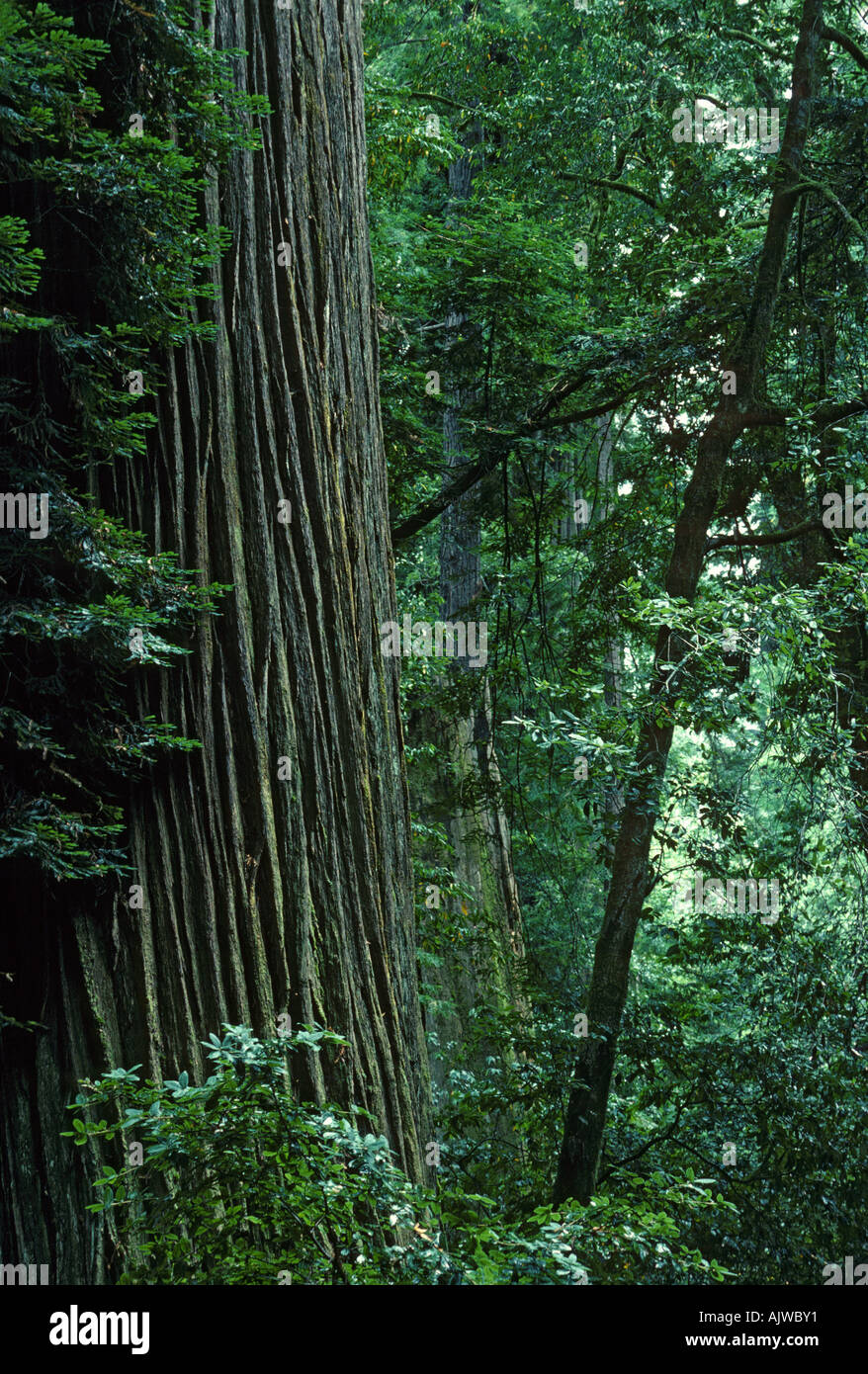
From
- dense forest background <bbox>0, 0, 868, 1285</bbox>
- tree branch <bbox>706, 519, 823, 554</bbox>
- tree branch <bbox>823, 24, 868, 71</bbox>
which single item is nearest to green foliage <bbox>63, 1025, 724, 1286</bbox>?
dense forest background <bbox>0, 0, 868, 1285</bbox>

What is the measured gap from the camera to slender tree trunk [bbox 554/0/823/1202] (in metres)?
5.40

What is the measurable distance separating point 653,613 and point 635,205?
6.47 meters

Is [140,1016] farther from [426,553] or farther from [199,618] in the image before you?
[426,553]

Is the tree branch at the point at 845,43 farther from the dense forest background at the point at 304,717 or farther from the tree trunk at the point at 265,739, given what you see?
the tree trunk at the point at 265,739

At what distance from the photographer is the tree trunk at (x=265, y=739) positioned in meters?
2.77

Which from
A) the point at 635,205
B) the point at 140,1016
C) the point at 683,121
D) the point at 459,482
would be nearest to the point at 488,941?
the point at 459,482

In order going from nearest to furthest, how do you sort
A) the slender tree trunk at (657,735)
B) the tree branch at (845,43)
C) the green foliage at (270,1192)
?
the green foliage at (270,1192) < the slender tree trunk at (657,735) < the tree branch at (845,43)

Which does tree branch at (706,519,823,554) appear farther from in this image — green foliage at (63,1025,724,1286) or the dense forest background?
green foliage at (63,1025,724,1286)

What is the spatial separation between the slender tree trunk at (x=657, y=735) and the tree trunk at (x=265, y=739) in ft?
6.87

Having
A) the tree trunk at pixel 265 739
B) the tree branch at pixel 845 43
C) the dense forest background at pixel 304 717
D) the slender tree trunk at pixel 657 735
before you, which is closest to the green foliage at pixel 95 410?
the dense forest background at pixel 304 717

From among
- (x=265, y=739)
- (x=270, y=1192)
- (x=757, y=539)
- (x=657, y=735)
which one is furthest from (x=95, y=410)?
(x=757, y=539)

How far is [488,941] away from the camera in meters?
6.86

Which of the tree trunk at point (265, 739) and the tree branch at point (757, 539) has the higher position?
the tree branch at point (757, 539)

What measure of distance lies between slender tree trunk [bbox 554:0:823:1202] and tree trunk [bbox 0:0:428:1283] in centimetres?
209
